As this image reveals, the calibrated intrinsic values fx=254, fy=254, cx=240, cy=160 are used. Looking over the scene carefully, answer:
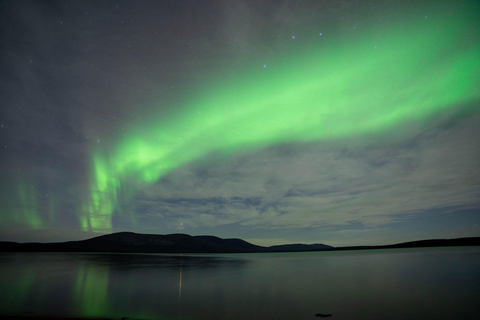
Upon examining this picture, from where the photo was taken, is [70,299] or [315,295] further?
[315,295]

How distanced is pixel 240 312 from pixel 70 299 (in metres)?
15.0

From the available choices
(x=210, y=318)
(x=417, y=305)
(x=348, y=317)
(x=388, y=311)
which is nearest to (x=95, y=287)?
(x=210, y=318)

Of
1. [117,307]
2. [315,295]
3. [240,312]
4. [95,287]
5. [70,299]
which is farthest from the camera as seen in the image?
[95,287]

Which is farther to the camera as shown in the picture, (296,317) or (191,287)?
(191,287)

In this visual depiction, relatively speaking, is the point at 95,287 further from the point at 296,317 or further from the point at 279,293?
the point at 296,317

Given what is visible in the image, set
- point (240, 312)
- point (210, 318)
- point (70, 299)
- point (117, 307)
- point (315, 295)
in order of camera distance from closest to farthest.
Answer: point (210, 318)
point (240, 312)
point (117, 307)
point (70, 299)
point (315, 295)

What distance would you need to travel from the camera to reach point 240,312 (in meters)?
17.3

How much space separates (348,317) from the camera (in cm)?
1600

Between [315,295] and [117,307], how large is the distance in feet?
53.9

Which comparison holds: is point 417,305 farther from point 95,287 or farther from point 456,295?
point 95,287

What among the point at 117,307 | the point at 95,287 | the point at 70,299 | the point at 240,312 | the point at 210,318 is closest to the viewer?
the point at 210,318

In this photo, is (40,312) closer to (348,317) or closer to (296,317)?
(296,317)

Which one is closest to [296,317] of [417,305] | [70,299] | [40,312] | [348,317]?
[348,317]

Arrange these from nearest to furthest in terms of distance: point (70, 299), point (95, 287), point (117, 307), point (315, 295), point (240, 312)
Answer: point (240, 312) < point (117, 307) < point (70, 299) < point (315, 295) < point (95, 287)
